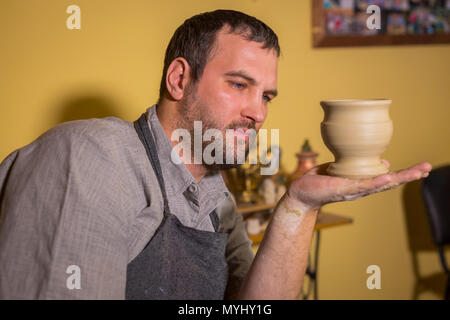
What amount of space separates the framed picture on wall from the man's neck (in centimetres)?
134

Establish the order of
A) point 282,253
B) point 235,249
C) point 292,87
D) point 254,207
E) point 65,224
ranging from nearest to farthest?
point 65,224
point 282,253
point 235,249
point 254,207
point 292,87

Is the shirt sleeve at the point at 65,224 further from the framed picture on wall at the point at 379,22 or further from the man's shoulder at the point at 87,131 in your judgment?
the framed picture on wall at the point at 379,22

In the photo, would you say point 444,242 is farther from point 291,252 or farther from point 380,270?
point 291,252

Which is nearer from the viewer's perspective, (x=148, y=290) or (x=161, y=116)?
(x=148, y=290)

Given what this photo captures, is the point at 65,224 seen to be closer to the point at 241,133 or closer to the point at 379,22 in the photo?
the point at 241,133

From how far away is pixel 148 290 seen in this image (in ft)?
3.52

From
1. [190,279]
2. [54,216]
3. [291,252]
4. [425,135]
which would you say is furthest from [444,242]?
[54,216]

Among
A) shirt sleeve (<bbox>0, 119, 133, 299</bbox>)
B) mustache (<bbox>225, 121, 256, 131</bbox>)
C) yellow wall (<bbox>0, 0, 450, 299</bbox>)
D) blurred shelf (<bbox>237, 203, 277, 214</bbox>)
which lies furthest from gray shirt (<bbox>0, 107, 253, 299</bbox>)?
blurred shelf (<bbox>237, 203, 277, 214</bbox>)

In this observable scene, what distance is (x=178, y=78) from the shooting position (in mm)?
1343

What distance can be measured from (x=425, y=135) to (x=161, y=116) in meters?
2.05

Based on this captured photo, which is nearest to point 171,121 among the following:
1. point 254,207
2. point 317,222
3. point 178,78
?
point 178,78

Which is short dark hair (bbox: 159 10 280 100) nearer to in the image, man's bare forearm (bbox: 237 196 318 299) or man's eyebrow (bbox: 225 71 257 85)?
man's eyebrow (bbox: 225 71 257 85)

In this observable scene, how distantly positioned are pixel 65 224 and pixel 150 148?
0.35 metres

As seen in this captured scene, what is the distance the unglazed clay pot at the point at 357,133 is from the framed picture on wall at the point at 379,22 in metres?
1.49
